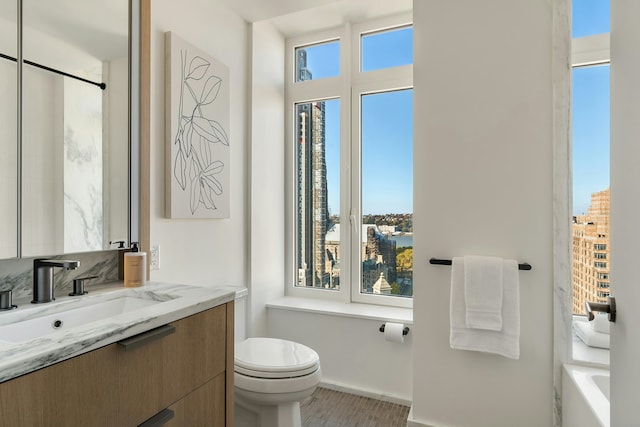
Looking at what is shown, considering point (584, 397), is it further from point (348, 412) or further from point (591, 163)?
point (348, 412)

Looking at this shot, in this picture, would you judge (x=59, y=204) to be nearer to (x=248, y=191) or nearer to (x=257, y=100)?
(x=248, y=191)

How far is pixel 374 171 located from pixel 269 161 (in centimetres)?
77

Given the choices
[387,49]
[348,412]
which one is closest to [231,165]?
[387,49]

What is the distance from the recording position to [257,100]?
8.11ft

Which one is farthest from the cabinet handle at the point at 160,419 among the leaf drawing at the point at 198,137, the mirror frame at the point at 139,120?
the leaf drawing at the point at 198,137

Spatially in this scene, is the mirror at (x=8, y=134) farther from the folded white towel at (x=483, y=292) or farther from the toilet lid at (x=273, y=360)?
the folded white towel at (x=483, y=292)

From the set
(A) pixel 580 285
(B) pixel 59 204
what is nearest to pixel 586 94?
(A) pixel 580 285

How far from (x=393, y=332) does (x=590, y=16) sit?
1.90 metres

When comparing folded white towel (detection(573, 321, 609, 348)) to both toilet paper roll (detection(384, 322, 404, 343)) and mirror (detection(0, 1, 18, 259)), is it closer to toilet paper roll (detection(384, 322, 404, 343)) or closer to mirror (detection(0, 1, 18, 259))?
toilet paper roll (detection(384, 322, 404, 343))

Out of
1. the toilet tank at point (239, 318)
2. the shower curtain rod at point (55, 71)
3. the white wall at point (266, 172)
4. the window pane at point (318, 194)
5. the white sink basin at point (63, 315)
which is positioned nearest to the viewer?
the white sink basin at point (63, 315)

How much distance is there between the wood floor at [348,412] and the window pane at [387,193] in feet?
2.35

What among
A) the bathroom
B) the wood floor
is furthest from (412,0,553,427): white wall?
the wood floor

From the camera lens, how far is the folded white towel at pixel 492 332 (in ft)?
5.49

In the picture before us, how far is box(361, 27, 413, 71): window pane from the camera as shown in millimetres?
2547
